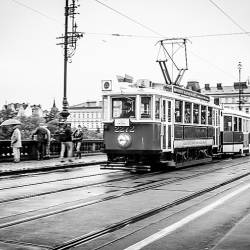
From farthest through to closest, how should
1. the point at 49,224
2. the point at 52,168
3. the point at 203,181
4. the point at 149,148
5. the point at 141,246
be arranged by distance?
the point at 52,168
the point at 149,148
the point at 203,181
the point at 49,224
the point at 141,246

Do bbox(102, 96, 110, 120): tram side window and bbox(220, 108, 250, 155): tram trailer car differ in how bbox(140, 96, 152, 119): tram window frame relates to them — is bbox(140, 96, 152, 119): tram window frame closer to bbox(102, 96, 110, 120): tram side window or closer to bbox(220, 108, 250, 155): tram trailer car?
bbox(102, 96, 110, 120): tram side window

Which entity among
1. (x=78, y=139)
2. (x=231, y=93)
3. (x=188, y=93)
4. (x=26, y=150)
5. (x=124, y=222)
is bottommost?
(x=124, y=222)

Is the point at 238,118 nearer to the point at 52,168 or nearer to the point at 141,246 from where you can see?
the point at 52,168

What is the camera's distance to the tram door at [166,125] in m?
17.7

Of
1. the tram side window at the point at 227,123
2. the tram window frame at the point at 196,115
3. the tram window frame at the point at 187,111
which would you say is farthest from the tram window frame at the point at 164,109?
the tram side window at the point at 227,123

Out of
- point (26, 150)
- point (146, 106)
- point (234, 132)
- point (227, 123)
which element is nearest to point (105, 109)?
point (146, 106)

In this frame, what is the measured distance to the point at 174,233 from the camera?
695 centimetres

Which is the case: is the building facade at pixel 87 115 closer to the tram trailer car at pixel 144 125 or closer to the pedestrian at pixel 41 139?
the pedestrian at pixel 41 139

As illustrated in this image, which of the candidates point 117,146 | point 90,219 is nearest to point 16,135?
point 117,146

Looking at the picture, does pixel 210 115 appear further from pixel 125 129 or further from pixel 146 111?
pixel 125 129

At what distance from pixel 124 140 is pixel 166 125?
1819mm

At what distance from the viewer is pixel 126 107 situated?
17.3 m

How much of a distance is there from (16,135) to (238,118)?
15.4m

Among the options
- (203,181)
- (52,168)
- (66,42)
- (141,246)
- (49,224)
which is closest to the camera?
(141,246)
